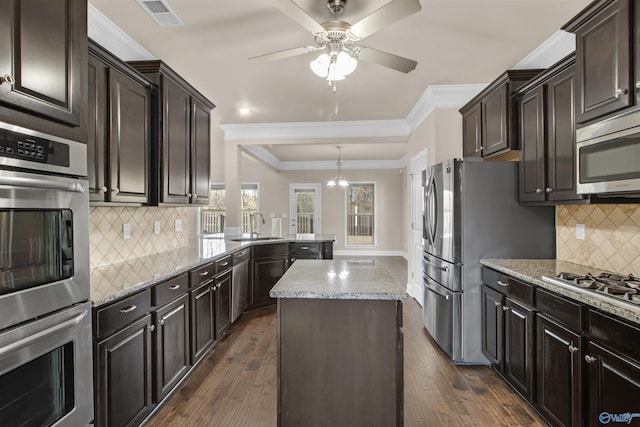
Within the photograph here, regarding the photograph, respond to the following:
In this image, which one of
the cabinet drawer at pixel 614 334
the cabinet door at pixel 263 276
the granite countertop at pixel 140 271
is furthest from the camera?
the cabinet door at pixel 263 276

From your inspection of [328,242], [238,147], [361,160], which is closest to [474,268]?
[328,242]

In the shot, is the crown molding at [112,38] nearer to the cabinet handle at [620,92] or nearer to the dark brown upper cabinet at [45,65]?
the dark brown upper cabinet at [45,65]

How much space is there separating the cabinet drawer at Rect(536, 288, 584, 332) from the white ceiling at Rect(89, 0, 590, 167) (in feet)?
6.27

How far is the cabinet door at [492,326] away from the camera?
241 centimetres

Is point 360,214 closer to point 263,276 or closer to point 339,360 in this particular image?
point 263,276

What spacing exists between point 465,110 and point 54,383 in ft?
12.7

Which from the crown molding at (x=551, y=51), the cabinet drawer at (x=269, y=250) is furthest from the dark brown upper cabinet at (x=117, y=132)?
the crown molding at (x=551, y=51)

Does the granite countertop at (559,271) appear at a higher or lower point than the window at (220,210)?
lower

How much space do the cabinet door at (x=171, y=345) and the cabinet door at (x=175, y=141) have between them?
2.84ft

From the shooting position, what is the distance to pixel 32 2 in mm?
1130

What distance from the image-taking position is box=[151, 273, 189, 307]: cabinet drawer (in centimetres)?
194

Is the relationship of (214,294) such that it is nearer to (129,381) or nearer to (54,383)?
(129,381)

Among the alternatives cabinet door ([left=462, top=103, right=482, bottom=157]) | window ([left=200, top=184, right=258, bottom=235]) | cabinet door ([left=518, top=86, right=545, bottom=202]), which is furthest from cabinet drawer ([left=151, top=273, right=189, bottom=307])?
window ([left=200, top=184, right=258, bottom=235])

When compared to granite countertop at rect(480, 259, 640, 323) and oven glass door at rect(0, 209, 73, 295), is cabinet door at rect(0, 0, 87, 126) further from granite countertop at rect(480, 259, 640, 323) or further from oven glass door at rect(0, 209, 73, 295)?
granite countertop at rect(480, 259, 640, 323)
